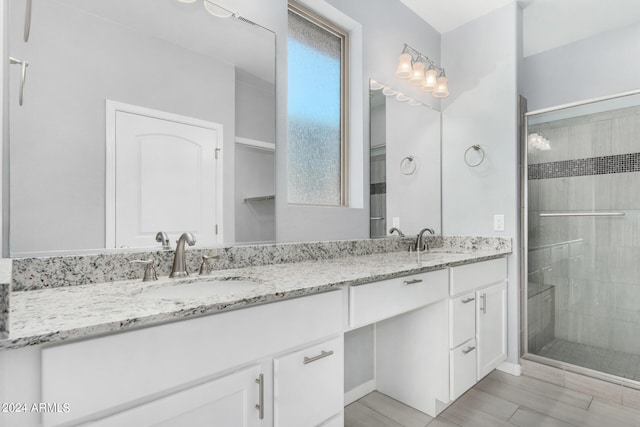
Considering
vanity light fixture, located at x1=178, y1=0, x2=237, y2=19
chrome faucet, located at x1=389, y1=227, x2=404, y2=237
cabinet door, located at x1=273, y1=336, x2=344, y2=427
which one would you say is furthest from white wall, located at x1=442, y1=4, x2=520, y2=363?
vanity light fixture, located at x1=178, y1=0, x2=237, y2=19

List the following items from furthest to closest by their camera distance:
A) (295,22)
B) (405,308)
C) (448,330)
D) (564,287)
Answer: (564,287)
(295,22)
(448,330)
(405,308)

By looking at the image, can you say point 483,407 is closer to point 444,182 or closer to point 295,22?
point 444,182

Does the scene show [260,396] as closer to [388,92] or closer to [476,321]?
[476,321]

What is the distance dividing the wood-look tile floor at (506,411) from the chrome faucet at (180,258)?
1.18 m

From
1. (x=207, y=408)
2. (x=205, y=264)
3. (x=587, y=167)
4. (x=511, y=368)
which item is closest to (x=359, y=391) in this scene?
(x=511, y=368)

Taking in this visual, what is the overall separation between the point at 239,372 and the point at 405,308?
865 millimetres

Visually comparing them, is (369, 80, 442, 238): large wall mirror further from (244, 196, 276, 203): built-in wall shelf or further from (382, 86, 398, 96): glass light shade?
(244, 196, 276, 203): built-in wall shelf

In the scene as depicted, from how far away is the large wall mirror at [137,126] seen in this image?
1119 millimetres

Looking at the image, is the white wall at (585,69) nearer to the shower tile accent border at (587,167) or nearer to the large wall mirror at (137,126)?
the shower tile accent border at (587,167)

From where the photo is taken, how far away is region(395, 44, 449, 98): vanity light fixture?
2.40 meters

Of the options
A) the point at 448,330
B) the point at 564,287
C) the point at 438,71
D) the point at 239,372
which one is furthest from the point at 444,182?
the point at 239,372

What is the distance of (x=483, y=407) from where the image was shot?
76.2 inches

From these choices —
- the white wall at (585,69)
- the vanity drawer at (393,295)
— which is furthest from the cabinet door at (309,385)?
the white wall at (585,69)

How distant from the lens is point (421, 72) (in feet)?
8.20
